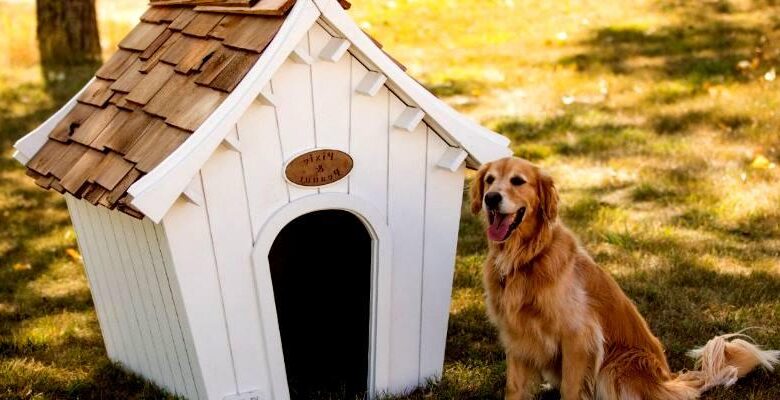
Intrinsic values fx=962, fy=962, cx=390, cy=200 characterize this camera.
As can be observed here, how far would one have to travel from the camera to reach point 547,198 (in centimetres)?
392

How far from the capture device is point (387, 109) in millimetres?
4043

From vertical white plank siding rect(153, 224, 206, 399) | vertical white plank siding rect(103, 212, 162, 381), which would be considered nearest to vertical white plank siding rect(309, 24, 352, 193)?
vertical white plank siding rect(153, 224, 206, 399)

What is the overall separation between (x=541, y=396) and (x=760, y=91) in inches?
205

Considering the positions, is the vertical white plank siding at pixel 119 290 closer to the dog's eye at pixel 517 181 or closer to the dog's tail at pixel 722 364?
the dog's eye at pixel 517 181

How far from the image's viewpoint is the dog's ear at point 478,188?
407cm

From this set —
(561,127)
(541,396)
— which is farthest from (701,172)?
(541,396)

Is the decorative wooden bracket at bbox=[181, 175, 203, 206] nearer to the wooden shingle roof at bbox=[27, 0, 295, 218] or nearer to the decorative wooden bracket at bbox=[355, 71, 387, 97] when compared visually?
the wooden shingle roof at bbox=[27, 0, 295, 218]

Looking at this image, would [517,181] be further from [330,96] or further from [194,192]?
[194,192]

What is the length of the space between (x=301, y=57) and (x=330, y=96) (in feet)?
0.80

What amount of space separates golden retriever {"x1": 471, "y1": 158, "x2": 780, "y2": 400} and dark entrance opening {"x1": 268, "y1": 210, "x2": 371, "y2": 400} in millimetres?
828

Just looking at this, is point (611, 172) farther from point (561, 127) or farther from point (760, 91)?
point (760, 91)

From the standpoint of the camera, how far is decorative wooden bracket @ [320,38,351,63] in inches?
149

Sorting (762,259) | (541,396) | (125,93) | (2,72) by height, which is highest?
(2,72)

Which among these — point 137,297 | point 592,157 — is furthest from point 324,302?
point 592,157
